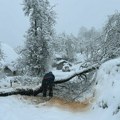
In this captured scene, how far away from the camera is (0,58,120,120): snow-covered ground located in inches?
553

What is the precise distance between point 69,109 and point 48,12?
762 inches

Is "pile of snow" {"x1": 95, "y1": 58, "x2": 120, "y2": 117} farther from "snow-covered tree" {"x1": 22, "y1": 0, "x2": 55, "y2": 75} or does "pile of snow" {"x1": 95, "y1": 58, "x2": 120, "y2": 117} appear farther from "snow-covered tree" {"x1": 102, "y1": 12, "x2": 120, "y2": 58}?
"snow-covered tree" {"x1": 22, "y1": 0, "x2": 55, "y2": 75}

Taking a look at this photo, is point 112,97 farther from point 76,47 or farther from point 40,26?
point 76,47

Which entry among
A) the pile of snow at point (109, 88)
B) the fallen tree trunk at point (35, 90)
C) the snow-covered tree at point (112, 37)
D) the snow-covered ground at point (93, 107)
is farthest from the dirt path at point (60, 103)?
the snow-covered tree at point (112, 37)

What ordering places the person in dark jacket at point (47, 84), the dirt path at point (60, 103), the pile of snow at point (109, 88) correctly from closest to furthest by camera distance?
1. the pile of snow at point (109, 88)
2. the dirt path at point (60, 103)
3. the person in dark jacket at point (47, 84)

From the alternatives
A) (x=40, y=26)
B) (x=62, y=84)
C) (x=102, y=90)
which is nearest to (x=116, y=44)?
(x=62, y=84)

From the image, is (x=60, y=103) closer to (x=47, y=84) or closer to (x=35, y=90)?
(x=47, y=84)

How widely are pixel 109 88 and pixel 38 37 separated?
1914 centimetres

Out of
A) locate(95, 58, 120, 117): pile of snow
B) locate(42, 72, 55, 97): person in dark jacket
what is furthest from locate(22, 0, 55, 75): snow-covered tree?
locate(95, 58, 120, 117): pile of snow

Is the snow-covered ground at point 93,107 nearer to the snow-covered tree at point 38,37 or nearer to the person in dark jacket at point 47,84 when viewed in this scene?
the person in dark jacket at point 47,84

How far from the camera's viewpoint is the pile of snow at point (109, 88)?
1387cm

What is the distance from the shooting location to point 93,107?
1536 cm

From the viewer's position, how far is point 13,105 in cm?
1670

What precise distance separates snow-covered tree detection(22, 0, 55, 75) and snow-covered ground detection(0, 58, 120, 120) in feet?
53.1
